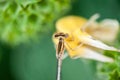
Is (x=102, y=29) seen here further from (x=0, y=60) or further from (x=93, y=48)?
(x=0, y=60)

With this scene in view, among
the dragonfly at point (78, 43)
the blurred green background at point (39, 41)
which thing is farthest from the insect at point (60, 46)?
the blurred green background at point (39, 41)

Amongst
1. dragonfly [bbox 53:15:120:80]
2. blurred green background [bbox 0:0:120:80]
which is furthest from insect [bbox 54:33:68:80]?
blurred green background [bbox 0:0:120:80]

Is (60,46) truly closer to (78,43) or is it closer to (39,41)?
(78,43)

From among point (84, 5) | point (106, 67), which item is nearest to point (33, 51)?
point (84, 5)

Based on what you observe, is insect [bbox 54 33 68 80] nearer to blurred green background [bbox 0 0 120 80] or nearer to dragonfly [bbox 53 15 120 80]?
dragonfly [bbox 53 15 120 80]

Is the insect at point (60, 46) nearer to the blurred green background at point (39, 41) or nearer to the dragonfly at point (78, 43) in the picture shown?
the dragonfly at point (78, 43)
